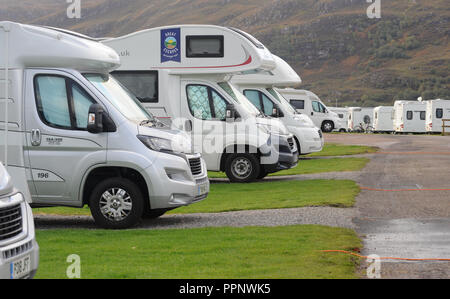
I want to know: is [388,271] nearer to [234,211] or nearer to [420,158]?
[234,211]

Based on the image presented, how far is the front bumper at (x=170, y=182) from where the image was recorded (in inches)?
457

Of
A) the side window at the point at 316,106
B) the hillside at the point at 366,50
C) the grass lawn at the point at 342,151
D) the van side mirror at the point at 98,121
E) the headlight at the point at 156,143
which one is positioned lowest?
the grass lawn at the point at 342,151

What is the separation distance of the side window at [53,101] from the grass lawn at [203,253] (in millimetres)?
1517

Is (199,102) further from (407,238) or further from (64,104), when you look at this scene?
(407,238)

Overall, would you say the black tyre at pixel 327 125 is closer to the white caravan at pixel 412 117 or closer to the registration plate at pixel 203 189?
the white caravan at pixel 412 117

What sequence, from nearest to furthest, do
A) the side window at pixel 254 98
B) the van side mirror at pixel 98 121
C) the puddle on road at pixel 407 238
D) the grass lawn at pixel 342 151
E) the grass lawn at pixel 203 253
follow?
1. the grass lawn at pixel 203 253
2. the puddle on road at pixel 407 238
3. the van side mirror at pixel 98 121
4. the side window at pixel 254 98
5. the grass lawn at pixel 342 151

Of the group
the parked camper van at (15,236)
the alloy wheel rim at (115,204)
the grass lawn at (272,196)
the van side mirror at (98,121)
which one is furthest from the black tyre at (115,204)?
the parked camper van at (15,236)

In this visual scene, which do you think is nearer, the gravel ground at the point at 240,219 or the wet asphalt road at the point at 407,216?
the wet asphalt road at the point at 407,216

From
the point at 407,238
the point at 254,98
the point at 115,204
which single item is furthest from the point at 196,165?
the point at 254,98

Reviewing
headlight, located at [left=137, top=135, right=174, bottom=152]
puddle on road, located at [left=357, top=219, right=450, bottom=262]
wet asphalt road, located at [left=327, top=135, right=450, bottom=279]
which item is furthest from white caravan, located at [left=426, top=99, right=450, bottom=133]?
headlight, located at [left=137, top=135, right=174, bottom=152]

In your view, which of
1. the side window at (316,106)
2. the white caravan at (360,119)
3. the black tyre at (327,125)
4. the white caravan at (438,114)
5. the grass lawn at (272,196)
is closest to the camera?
the grass lawn at (272,196)

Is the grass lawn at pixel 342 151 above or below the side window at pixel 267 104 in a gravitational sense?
below

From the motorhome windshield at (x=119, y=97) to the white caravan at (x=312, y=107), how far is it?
27120mm

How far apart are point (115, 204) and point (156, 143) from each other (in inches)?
39.0
